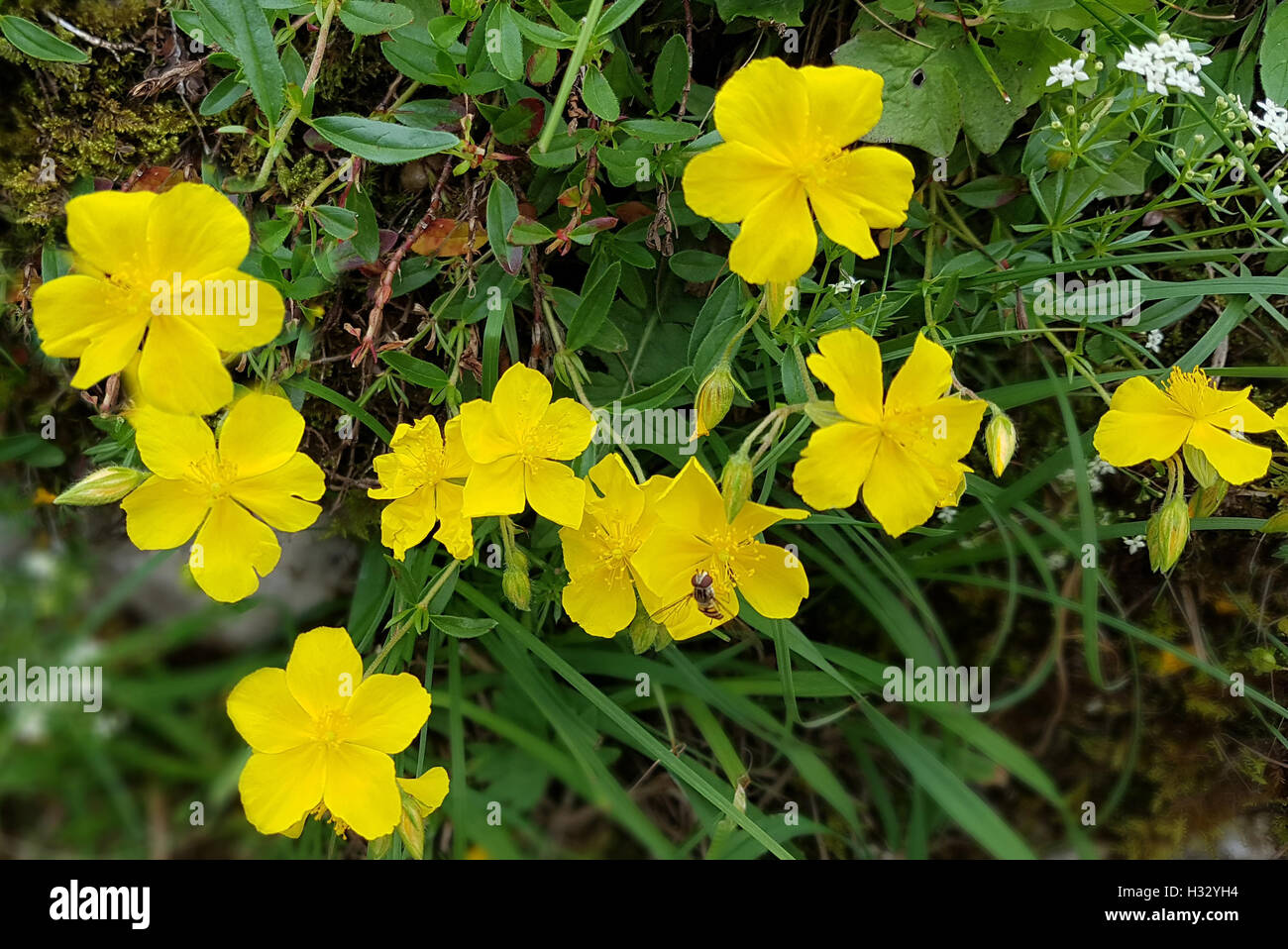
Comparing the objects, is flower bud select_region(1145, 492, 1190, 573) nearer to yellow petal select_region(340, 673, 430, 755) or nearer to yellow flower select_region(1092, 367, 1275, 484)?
yellow flower select_region(1092, 367, 1275, 484)

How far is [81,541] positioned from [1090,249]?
196 cm

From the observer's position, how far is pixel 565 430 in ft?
3.90

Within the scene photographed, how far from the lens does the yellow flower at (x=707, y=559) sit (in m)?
1.14

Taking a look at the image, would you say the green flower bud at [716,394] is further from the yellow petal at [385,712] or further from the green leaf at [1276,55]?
the green leaf at [1276,55]

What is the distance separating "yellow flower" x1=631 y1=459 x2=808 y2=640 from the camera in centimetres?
114

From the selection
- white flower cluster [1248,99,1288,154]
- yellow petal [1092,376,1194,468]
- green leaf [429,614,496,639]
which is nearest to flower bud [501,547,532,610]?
green leaf [429,614,496,639]

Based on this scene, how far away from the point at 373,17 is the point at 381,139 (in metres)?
0.16

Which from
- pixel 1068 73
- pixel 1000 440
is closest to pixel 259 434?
pixel 1000 440

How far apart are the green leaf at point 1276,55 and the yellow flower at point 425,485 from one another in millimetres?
1352

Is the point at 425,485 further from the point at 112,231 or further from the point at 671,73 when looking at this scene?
the point at 671,73

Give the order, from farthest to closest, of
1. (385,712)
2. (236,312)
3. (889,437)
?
1. (385,712)
2. (889,437)
3. (236,312)

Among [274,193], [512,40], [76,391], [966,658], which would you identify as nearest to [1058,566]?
[966,658]

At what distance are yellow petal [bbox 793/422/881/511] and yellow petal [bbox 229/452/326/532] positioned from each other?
0.67 meters

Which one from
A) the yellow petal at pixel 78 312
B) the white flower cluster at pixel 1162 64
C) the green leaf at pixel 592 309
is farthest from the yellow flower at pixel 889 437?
the yellow petal at pixel 78 312
